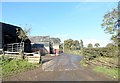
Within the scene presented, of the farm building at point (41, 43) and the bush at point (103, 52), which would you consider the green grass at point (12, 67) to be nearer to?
the bush at point (103, 52)

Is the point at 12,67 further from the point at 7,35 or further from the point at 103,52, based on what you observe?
the point at 7,35

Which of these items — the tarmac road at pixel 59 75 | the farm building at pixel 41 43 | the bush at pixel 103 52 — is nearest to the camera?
the tarmac road at pixel 59 75

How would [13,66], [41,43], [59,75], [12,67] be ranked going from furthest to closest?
[41,43], [13,66], [12,67], [59,75]

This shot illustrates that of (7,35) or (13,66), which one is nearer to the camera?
(13,66)

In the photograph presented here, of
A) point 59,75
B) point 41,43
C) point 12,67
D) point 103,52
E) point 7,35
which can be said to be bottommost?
point 59,75

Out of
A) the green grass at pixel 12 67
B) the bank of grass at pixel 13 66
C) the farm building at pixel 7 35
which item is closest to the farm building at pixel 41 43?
the farm building at pixel 7 35

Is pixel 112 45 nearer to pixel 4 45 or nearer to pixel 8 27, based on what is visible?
pixel 4 45

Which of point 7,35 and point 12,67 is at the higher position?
point 7,35

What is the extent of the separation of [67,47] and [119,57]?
82.4 metres

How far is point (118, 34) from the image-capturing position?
1958 cm

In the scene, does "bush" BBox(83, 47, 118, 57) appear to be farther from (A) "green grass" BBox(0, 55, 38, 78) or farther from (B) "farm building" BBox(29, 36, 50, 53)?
(B) "farm building" BBox(29, 36, 50, 53)

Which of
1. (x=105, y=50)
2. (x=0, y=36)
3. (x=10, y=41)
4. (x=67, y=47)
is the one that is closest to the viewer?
(x=105, y=50)

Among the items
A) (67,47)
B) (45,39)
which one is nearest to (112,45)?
(45,39)

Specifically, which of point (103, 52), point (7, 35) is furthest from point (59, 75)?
point (7, 35)
